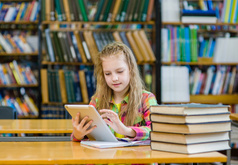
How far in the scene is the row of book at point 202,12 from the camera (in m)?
4.20

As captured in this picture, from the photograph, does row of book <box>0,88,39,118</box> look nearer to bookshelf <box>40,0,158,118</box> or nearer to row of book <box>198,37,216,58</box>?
bookshelf <box>40,0,158,118</box>

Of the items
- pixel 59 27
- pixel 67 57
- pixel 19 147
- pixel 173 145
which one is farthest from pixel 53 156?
pixel 59 27

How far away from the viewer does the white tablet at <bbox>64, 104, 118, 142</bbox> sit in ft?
5.01

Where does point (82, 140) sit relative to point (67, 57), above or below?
→ below

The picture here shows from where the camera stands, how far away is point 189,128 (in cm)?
135

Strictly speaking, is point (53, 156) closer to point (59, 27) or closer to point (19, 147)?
point (19, 147)

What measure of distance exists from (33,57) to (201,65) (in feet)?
7.04

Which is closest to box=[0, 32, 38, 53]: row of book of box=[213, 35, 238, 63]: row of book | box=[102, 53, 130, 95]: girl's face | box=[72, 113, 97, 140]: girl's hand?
box=[213, 35, 238, 63]: row of book

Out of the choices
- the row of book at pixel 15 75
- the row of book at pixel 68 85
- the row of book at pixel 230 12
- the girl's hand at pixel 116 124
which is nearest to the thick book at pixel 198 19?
the row of book at pixel 230 12

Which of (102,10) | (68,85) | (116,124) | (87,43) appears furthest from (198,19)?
(116,124)

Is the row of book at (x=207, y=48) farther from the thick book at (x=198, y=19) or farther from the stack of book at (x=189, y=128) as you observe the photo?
the stack of book at (x=189, y=128)

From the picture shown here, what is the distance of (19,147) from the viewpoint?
1.58 m

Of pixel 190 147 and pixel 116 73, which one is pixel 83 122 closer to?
pixel 116 73

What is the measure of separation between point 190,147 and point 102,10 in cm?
304
